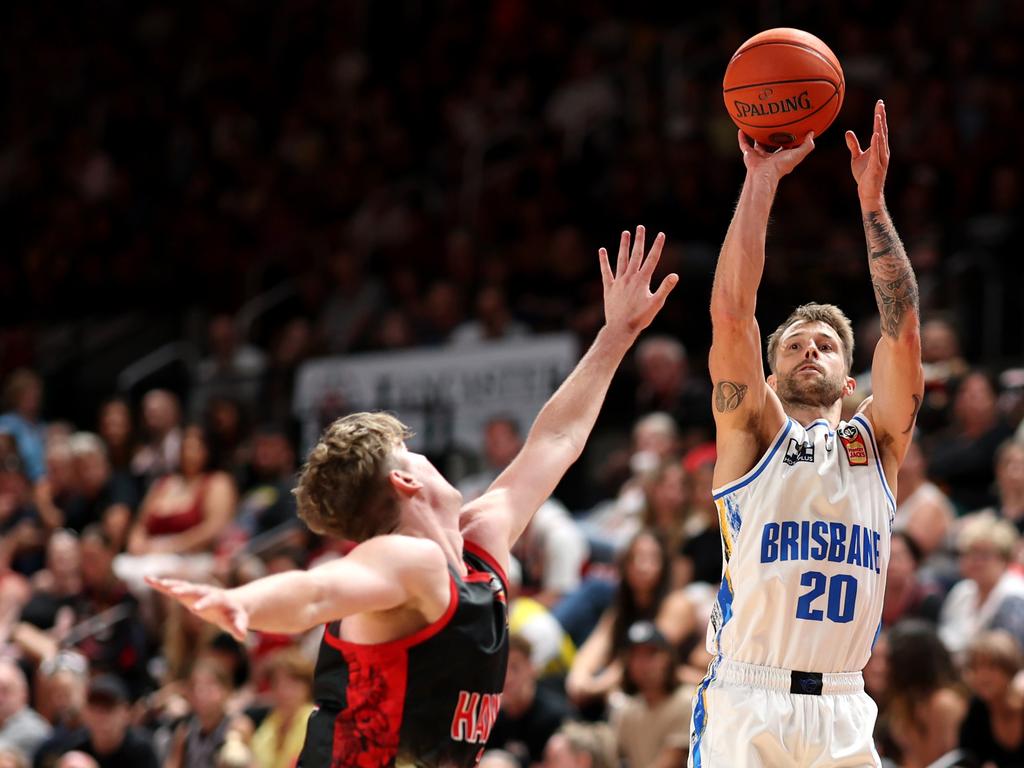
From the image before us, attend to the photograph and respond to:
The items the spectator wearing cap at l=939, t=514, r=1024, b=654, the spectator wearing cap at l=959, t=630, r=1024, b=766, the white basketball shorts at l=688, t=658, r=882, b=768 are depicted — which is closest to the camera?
the white basketball shorts at l=688, t=658, r=882, b=768

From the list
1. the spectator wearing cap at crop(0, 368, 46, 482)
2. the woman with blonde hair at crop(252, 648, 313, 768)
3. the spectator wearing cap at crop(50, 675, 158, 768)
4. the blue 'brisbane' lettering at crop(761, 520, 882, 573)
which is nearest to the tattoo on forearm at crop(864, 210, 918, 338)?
the blue 'brisbane' lettering at crop(761, 520, 882, 573)

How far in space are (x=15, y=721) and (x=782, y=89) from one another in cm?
713

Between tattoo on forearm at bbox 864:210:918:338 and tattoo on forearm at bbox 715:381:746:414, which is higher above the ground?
tattoo on forearm at bbox 864:210:918:338

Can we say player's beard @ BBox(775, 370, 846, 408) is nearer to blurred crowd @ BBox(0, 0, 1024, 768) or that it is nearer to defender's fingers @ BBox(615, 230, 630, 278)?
defender's fingers @ BBox(615, 230, 630, 278)

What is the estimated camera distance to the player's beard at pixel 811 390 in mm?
5367

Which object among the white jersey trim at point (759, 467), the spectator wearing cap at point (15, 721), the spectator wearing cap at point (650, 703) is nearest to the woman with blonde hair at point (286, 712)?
the spectator wearing cap at point (15, 721)

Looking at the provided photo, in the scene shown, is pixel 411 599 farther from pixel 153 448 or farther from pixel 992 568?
pixel 153 448

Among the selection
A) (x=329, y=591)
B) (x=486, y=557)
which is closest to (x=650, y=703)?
(x=486, y=557)

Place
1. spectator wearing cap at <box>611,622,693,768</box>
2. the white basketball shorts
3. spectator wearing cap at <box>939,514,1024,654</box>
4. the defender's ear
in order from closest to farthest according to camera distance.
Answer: the defender's ear, the white basketball shorts, spectator wearing cap at <box>939,514,1024,654</box>, spectator wearing cap at <box>611,622,693,768</box>

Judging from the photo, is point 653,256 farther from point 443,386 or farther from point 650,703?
point 443,386

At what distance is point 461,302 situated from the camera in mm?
13828

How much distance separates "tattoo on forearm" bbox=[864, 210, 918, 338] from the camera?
5.26 metres

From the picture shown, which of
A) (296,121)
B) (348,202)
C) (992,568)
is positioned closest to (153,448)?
(348,202)

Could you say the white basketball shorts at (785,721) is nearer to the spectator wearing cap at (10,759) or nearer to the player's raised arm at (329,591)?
the player's raised arm at (329,591)
